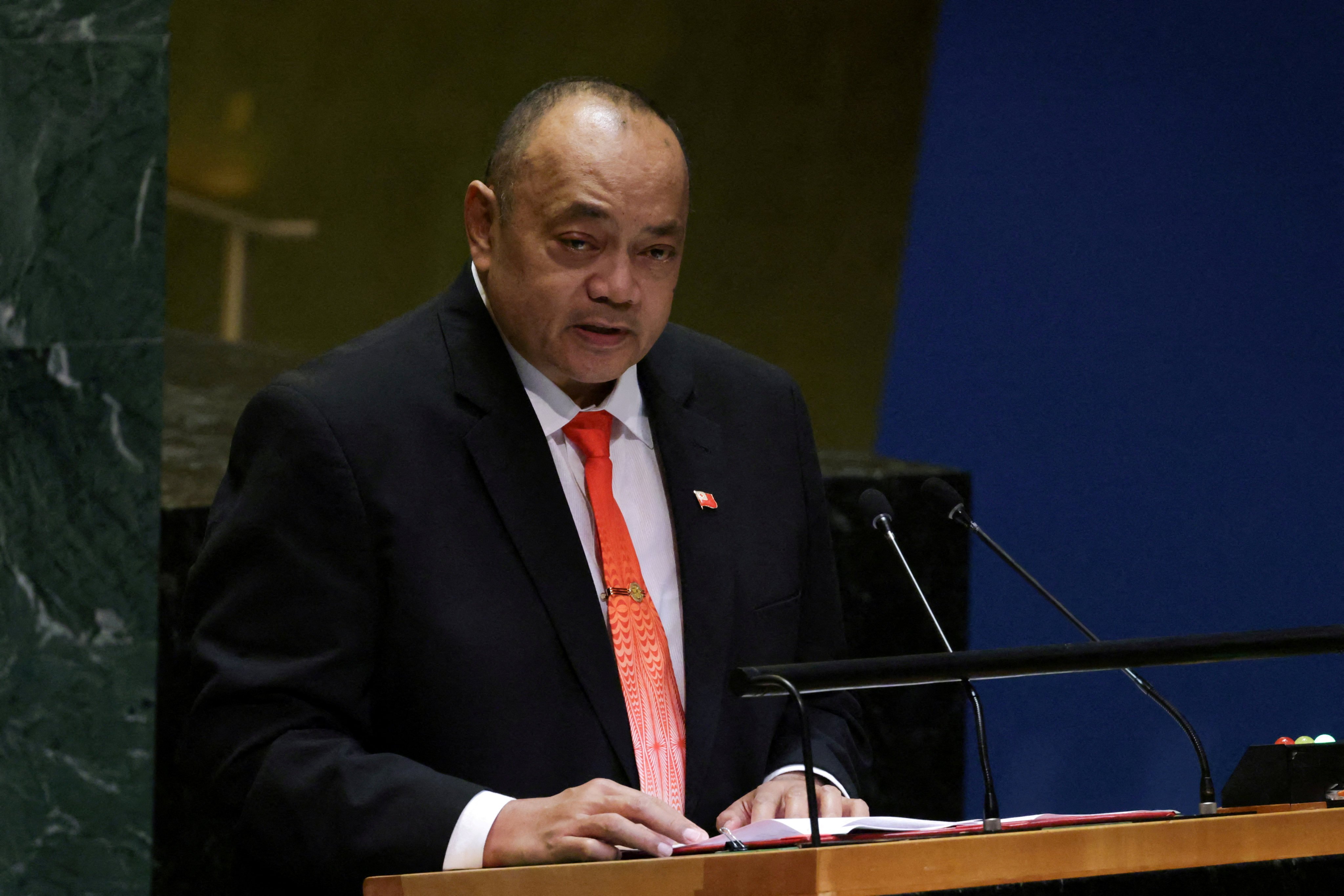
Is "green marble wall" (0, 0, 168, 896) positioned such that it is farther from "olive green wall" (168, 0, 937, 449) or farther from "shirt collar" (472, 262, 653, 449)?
"shirt collar" (472, 262, 653, 449)

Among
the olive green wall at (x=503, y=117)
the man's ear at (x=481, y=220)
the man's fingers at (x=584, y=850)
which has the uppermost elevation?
the olive green wall at (x=503, y=117)

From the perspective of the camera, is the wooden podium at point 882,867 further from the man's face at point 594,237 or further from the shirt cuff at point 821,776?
the man's face at point 594,237

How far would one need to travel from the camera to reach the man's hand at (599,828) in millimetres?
1557

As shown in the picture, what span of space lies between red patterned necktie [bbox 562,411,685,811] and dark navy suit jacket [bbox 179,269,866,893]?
0.10 feet

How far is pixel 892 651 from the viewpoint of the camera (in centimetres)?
375

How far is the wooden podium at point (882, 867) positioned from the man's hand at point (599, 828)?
13 centimetres

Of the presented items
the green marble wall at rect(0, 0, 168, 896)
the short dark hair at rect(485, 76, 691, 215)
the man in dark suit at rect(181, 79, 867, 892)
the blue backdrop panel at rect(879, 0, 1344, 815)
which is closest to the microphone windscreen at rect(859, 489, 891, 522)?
the man in dark suit at rect(181, 79, 867, 892)

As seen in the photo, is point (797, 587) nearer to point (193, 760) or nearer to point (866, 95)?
point (193, 760)

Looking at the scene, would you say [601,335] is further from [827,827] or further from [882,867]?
[882,867]

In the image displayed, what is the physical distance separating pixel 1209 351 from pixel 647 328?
2.16m

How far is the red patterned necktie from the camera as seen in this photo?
209 cm

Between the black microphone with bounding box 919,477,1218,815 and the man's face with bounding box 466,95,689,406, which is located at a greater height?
the man's face with bounding box 466,95,689,406

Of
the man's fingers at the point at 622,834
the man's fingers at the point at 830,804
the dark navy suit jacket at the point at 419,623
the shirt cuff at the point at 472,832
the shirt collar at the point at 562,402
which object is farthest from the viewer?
the shirt collar at the point at 562,402

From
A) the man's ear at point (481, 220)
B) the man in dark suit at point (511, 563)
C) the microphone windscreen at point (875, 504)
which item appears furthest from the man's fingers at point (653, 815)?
the man's ear at point (481, 220)
